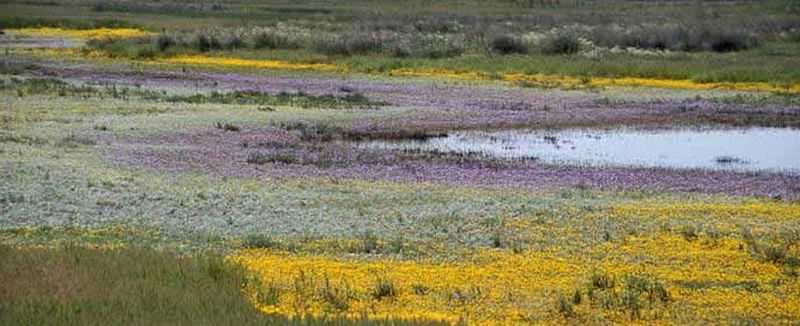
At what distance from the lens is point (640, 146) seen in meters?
33.6

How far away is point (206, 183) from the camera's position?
2430 cm

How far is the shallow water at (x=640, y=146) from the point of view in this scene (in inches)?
1189

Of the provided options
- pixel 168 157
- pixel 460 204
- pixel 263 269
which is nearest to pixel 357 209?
pixel 460 204

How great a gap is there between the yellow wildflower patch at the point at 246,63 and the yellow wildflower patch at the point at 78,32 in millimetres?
17846

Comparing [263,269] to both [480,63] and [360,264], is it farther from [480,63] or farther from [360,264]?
[480,63]

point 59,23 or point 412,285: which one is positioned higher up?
point 412,285

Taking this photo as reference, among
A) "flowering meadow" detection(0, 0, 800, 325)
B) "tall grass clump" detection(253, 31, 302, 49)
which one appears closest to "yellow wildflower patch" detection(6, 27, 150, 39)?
"tall grass clump" detection(253, 31, 302, 49)

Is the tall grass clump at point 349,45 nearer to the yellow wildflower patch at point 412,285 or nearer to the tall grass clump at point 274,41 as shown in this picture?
the tall grass clump at point 274,41

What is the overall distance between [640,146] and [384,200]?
1314cm

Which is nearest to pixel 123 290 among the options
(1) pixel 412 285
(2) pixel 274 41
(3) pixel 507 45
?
(1) pixel 412 285

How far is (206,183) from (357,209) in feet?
14.3

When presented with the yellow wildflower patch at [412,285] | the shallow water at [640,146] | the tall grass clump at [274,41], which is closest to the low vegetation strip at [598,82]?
the shallow water at [640,146]

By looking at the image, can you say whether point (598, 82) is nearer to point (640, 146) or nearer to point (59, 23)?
point (640, 146)

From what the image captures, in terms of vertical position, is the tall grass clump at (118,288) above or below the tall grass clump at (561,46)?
above
